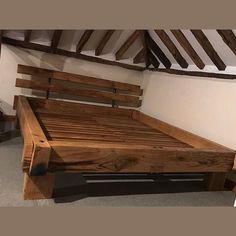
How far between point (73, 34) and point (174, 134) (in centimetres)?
223

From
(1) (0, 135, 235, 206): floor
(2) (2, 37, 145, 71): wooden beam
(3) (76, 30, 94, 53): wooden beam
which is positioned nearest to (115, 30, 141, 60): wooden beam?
(2) (2, 37, 145, 71): wooden beam

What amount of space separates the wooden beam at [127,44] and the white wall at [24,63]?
0.32 m

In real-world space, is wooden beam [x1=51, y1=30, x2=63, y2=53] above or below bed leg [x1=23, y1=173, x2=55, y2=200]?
above

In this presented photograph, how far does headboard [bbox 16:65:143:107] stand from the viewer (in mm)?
4453

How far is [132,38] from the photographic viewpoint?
14.8 ft

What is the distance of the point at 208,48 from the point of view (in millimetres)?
3330

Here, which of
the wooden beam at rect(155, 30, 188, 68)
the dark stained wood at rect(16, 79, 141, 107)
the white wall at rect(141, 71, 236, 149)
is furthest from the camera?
the dark stained wood at rect(16, 79, 141, 107)

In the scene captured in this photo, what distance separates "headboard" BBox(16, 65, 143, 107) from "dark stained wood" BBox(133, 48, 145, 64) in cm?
46

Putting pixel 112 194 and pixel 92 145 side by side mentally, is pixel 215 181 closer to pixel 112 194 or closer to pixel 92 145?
pixel 112 194

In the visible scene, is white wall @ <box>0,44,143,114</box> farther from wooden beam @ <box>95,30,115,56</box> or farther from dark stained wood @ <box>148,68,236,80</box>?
dark stained wood @ <box>148,68,236,80</box>

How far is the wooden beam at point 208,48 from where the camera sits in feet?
10.8

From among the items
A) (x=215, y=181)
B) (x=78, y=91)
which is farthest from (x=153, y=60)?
(x=215, y=181)

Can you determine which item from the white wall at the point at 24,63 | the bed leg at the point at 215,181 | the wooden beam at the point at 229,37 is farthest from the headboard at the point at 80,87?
the bed leg at the point at 215,181

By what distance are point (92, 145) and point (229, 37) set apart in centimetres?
191
